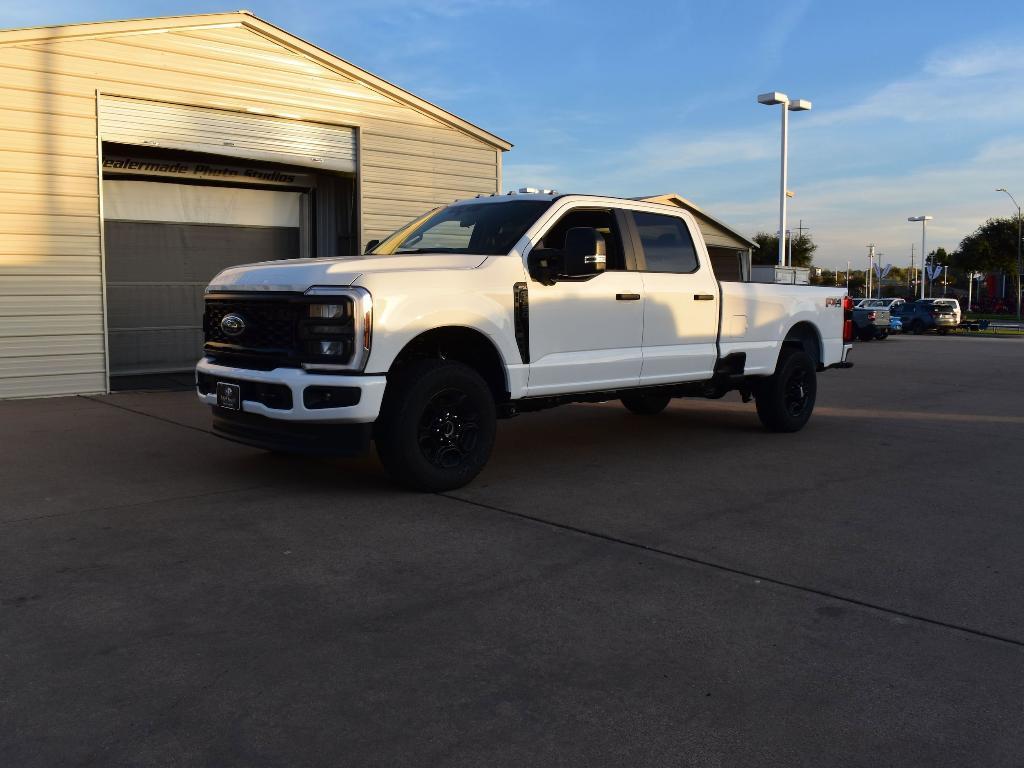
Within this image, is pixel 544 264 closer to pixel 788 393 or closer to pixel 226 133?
pixel 788 393

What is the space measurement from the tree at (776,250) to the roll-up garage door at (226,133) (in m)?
66.4

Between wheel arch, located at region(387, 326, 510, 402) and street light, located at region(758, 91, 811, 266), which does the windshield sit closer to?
wheel arch, located at region(387, 326, 510, 402)

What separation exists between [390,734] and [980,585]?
301cm

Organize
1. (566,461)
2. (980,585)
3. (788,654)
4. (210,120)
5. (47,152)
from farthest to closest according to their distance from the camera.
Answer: (210,120)
(47,152)
(566,461)
(980,585)
(788,654)

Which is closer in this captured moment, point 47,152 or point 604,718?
point 604,718

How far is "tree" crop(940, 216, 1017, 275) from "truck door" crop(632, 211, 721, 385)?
6632 centimetres

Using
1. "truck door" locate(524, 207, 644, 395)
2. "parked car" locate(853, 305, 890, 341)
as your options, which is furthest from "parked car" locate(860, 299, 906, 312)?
"truck door" locate(524, 207, 644, 395)

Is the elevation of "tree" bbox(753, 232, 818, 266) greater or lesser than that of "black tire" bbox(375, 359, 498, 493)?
greater

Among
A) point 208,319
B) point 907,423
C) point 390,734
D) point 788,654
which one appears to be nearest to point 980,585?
point 788,654

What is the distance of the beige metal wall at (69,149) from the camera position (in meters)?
11.4

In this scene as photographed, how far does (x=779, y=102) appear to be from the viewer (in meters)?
25.3

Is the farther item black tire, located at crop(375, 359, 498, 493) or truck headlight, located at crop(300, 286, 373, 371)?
black tire, located at crop(375, 359, 498, 493)

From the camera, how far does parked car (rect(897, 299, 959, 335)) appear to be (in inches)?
1469

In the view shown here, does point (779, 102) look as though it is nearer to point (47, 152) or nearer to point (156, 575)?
point (47, 152)
